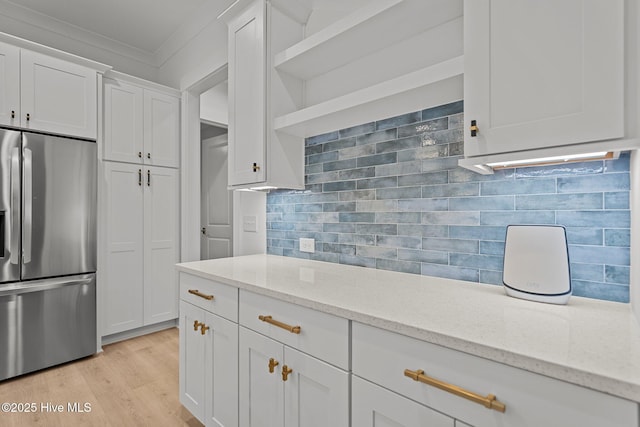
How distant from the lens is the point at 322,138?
1.95m

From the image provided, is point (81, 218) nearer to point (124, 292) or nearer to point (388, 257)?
point (124, 292)

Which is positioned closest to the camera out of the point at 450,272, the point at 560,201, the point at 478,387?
the point at 478,387

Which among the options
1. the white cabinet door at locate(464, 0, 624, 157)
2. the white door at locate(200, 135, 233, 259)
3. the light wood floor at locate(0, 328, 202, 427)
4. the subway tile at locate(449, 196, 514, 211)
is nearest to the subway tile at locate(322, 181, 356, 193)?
the subway tile at locate(449, 196, 514, 211)

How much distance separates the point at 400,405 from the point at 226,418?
0.99 metres

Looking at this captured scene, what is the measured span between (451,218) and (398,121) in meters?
0.55

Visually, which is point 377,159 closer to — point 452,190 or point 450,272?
point 452,190

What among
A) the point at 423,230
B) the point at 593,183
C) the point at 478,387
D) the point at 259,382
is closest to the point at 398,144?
the point at 423,230

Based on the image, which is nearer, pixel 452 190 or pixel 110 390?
pixel 452 190

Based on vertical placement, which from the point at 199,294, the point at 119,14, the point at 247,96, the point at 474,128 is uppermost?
the point at 119,14

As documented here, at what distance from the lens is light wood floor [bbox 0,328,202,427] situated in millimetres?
1810

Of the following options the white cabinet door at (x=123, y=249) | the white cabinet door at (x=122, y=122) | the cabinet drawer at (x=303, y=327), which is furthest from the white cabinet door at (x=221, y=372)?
the white cabinet door at (x=122, y=122)

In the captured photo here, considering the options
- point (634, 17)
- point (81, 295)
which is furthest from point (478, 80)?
point (81, 295)

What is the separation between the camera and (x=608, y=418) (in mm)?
602

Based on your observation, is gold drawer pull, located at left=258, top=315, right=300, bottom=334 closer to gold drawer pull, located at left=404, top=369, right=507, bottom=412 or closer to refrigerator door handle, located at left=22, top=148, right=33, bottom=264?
gold drawer pull, located at left=404, top=369, right=507, bottom=412
